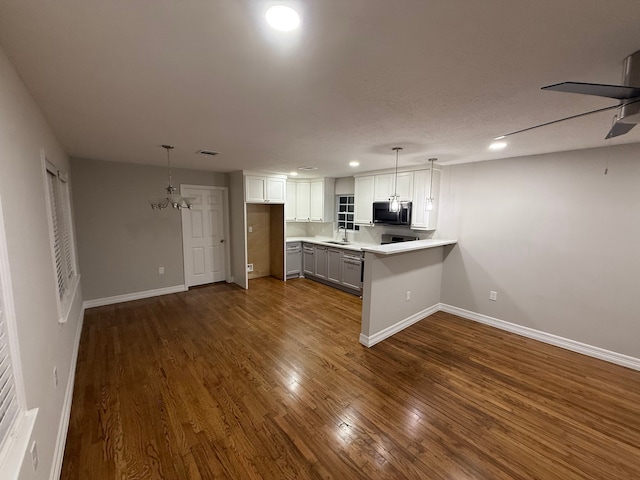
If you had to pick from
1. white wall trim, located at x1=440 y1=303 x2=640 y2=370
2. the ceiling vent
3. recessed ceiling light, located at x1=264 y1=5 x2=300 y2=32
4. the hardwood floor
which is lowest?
the hardwood floor

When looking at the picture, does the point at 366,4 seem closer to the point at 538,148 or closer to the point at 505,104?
the point at 505,104

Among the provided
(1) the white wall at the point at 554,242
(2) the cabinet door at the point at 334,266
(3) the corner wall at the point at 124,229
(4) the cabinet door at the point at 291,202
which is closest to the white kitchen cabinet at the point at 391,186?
(1) the white wall at the point at 554,242

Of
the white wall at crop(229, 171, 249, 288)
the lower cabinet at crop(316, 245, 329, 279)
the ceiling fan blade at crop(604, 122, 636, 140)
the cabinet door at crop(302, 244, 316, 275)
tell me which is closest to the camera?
the ceiling fan blade at crop(604, 122, 636, 140)

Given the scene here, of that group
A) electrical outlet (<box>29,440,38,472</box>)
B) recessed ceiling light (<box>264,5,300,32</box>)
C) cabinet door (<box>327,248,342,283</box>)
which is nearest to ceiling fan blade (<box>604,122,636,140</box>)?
recessed ceiling light (<box>264,5,300,32</box>)

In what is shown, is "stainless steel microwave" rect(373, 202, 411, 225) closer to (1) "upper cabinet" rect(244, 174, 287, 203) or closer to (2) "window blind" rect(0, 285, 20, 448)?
(1) "upper cabinet" rect(244, 174, 287, 203)

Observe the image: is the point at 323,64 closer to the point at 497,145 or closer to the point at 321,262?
the point at 497,145

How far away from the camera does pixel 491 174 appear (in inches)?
151

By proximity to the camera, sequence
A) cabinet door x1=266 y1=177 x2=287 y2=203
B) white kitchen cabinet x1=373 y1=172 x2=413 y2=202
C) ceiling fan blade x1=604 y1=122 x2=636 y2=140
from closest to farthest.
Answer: ceiling fan blade x1=604 y1=122 x2=636 y2=140
white kitchen cabinet x1=373 y1=172 x2=413 y2=202
cabinet door x1=266 y1=177 x2=287 y2=203

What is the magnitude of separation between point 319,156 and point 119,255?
378 centimetres

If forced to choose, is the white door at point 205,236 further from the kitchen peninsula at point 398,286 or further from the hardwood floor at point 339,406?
the kitchen peninsula at point 398,286

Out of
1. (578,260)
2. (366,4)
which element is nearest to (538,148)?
(578,260)

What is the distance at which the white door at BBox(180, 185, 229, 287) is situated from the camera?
5289 mm

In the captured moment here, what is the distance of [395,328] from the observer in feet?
12.0

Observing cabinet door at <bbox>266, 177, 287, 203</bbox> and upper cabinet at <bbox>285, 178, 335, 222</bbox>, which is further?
upper cabinet at <bbox>285, 178, 335, 222</bbox>
